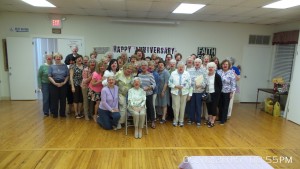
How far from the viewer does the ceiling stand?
4508mm

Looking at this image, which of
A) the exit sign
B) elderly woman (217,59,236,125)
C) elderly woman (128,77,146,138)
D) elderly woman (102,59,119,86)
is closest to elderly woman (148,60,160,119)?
elderly woman (128,77,146,138)

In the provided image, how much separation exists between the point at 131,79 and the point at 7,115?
315 centimetres

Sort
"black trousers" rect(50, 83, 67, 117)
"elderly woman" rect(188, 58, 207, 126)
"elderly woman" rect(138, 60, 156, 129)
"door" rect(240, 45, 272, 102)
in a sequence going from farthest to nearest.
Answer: "door" rect(240, 45, 272, 102)
"black trousers" rect(50, 83, 67, 117)
"elderly woman" rect(188, 58, 207, 126)
"elderly woman" rect(138, 60, 156, 129)

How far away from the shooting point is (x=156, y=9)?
518 cm

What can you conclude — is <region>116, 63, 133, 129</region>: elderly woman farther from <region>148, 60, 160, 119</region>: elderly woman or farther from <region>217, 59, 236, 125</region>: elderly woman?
<region>217, 59, 236, 125</region>: elderly woman

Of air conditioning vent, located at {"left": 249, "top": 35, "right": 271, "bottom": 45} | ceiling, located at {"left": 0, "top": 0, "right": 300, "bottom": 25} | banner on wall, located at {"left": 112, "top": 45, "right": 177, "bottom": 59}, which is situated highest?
ceiling, located at {"left": 0, "top": 0, "right": 300, "bottom": 25}

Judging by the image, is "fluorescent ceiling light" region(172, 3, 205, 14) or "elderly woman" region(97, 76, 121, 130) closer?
"elderly woman" region(97, 76, 121, 130)

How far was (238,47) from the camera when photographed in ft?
22.7

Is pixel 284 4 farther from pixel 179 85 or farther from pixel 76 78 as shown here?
pixel 76 78

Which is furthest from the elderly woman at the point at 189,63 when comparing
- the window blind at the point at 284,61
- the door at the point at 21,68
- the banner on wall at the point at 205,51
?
the door at the point at 21,68

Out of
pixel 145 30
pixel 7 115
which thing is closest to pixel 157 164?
pixel 7 115

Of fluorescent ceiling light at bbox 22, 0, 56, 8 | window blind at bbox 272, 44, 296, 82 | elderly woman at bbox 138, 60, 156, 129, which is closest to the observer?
elderly woman at bbox 138, 60, 156, 129

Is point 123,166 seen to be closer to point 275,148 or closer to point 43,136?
point 43,136

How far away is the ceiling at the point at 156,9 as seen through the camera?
14.8ft
